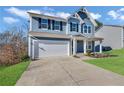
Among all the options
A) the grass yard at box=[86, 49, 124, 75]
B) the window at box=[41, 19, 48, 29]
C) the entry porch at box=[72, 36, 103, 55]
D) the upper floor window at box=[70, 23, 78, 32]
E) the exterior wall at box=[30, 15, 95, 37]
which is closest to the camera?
the grass yard at box=[86, 49, 124, 75]

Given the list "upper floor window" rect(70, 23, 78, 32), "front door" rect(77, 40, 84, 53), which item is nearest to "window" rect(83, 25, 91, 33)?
"upper floor window" rect(70, 23, 78, 32)

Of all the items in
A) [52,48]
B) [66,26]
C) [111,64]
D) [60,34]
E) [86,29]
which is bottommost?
[111,64]

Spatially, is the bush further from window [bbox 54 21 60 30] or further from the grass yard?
the grass yard

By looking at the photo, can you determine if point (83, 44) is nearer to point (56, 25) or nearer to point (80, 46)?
point (80, 46)

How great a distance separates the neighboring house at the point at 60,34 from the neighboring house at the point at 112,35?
379 centimetres

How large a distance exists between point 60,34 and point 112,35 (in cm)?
1262

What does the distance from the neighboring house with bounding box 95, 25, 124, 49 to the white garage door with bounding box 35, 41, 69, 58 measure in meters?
9.57

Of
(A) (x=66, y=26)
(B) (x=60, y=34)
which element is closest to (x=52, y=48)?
(B) (x=60, y=34)

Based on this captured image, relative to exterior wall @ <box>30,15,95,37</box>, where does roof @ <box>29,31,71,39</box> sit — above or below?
below

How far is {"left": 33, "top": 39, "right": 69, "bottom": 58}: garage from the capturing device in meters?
21.9

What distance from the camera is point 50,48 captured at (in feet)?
75.5

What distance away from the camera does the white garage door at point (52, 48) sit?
2212cm
